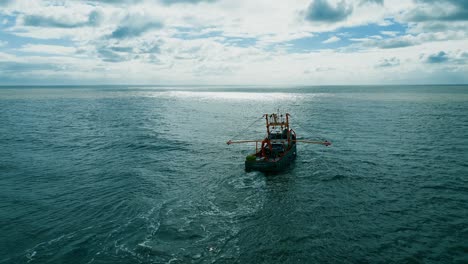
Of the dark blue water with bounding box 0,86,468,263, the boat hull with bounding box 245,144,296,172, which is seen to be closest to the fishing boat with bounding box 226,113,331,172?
the boat hull with bounding box 245,144,296,172

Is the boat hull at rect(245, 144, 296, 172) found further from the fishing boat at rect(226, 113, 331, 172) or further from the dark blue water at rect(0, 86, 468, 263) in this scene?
the dark blue water at rect(0, 86, 468, 263)

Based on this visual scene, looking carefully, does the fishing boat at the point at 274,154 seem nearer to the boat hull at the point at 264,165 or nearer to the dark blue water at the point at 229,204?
the boat hull at the point at 264,165

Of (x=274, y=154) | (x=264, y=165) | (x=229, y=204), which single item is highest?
(x=274, y=154)

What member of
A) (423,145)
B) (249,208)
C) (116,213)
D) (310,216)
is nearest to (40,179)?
(116,213)

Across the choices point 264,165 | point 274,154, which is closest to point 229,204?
point 264,165

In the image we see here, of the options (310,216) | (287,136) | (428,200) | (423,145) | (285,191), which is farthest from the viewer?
(423,145)

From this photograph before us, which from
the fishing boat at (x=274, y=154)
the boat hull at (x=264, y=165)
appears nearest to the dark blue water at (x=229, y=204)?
the boat hull at (x=264, y=165)

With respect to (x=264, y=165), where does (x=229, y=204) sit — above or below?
below

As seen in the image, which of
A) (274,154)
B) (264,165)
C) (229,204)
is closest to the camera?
(229,204)

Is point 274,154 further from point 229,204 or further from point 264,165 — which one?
point 229,204

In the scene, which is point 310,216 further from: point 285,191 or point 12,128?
point 12,128

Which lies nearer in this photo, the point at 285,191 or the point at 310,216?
the point at 310,216
